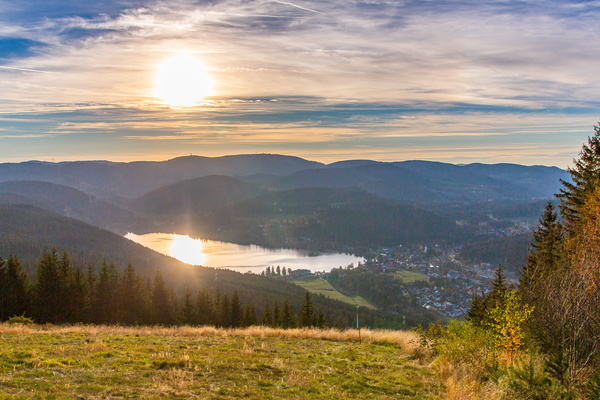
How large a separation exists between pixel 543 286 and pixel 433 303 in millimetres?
114166

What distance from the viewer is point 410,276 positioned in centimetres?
15825

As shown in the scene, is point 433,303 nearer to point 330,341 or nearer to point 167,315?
point 167,315

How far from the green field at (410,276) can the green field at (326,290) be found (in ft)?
105

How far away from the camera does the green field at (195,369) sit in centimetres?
835

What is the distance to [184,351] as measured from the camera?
12.8 meters

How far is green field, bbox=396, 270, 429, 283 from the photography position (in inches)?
5920

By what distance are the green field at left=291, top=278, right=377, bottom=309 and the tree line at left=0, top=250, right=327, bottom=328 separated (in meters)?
70.5

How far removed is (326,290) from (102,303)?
93092mm

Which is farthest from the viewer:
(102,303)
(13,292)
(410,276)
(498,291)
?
(410,276)

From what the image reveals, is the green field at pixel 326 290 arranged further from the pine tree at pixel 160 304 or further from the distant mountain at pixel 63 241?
the pine tree at pixel 160 304

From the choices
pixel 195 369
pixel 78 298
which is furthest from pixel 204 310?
pixel 195 369

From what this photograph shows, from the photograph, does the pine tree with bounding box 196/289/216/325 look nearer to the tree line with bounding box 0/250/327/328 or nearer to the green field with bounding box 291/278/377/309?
the tree line with bounding box 0/250/327/328

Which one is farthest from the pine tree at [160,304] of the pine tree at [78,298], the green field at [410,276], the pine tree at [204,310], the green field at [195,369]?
A: the green field at [410,276]

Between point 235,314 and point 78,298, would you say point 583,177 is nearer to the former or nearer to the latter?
point 235,314
